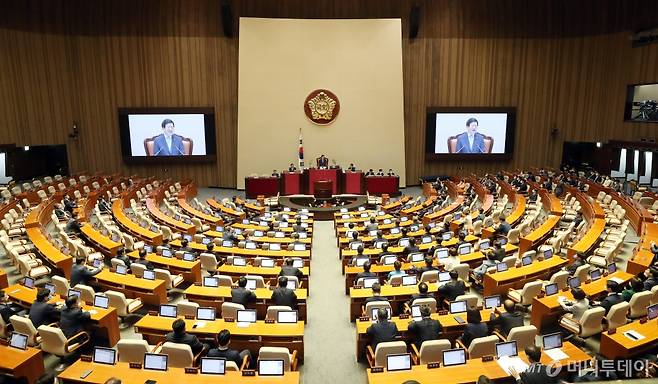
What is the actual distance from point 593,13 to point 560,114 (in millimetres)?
5528

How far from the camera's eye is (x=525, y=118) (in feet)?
84.1

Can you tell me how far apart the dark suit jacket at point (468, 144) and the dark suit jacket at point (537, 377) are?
2160cm

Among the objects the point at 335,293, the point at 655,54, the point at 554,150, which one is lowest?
the point at 335,293

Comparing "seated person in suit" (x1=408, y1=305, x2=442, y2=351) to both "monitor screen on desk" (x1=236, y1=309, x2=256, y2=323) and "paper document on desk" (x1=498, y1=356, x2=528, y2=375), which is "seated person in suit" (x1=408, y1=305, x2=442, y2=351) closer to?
"paper document on desk" (x1=498, y1=356, x2=528, y2=375)

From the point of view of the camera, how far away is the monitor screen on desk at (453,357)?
5.78 metres

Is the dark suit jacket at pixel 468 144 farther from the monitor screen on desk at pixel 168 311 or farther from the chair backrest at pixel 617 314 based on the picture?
the monitor screen on desk at pixel 168 311

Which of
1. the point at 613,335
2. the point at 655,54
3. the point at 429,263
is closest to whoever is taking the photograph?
the point at 613,335

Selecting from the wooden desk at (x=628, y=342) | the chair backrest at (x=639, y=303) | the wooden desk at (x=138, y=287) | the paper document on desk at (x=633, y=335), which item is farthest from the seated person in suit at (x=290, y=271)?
the chair backrest at (x=639, y=303)

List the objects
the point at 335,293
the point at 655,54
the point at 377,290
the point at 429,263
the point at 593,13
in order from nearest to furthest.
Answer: the point at 377,290
the point at 429,263
the point at 335,293
the point at 655,54
the point at 593,13

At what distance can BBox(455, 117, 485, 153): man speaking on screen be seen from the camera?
2531 cm

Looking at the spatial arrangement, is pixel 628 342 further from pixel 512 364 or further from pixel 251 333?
pixel 251 333

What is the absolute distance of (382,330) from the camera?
262 inches

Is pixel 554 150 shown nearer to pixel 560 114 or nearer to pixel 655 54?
pixel 560 114

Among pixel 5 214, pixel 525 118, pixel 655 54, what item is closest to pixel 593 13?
pixel 655 54
